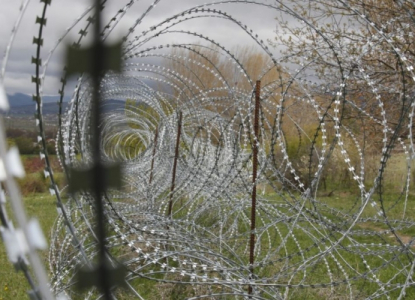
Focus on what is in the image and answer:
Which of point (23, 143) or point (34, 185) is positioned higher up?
point (23, 143)

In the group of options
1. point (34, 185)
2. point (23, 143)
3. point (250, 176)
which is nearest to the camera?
point (23, 143)

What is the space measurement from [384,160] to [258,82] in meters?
1.22

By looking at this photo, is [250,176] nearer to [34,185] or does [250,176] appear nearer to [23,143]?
[23,143]

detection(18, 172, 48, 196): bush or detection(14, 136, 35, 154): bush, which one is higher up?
detection(14, 136, 35, 154): bush

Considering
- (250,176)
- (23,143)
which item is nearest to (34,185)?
(250,176)

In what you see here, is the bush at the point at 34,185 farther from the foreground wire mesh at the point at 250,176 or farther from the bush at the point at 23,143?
the bush at the point at 23,143

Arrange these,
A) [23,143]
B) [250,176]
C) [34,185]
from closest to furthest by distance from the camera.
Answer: [23,143]
[250,176]
[34,185]

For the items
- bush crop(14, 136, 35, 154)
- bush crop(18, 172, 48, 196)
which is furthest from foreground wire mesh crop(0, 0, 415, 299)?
bush crop(18, 172, 48, 196)

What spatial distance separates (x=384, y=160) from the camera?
10.3 ft

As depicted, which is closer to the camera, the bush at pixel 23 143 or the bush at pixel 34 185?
the bush at pixel 23 143

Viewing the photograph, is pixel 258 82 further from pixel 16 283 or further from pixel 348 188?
pixel 348 188

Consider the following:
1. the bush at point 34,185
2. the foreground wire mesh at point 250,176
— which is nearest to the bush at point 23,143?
the foreground wire mesh at point 250,176

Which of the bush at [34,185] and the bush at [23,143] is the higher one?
the bush at [23,143]

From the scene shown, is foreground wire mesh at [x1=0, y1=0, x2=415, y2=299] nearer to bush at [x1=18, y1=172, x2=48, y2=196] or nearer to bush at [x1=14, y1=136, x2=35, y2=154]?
bush at [x1=14, y1=136, x2=35, y2=154]
